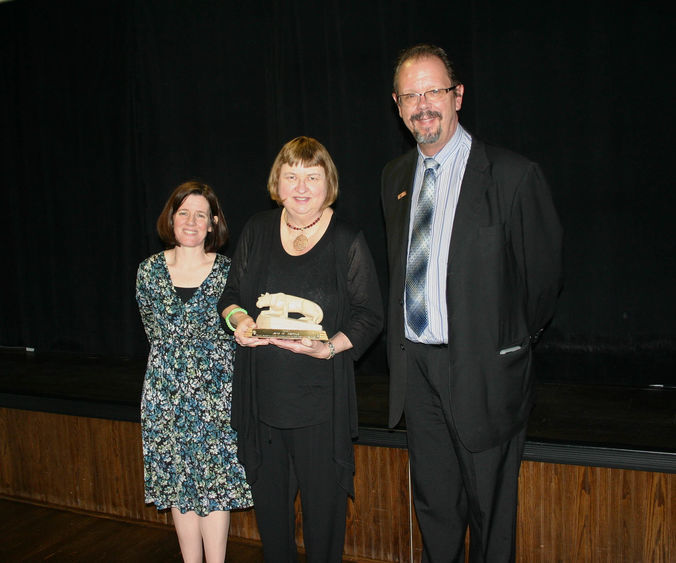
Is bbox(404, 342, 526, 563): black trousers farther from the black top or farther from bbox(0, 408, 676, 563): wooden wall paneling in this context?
bbox(0, 408, 676, 563): wooden wall paneling

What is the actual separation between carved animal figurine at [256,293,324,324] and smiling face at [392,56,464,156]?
59 centimetres

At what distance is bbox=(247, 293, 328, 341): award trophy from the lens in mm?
1889

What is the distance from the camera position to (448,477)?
1.92 metres

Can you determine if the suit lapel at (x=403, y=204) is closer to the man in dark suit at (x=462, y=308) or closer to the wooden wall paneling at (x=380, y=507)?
the man in dark suit at (x=462, y=308)

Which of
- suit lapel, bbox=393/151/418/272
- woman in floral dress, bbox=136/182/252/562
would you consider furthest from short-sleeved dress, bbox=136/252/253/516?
suit lapel, bbox=393/151/418/272

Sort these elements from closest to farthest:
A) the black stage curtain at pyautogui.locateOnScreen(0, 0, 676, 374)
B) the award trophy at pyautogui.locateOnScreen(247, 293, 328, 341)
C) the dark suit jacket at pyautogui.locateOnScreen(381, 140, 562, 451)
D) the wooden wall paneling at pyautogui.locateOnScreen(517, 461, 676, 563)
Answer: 1. the dark suit jacket at pyautogui.locateOnScreen(381, 140, 562, 451)
2. the award trophy at pyautogui.locateOnScreen(247, 293, 328, 341)
3. the wooden wall paneling at pyautogui.locateOnScreen(517, 461, 676, 563)
4. the black stage curtain at pyautogui.locateOnScreen(0, 0, 676, 374)

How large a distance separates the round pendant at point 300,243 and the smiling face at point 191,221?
49cm

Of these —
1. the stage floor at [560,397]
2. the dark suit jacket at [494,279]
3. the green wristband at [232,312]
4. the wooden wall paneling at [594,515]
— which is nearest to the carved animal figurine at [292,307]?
the green wristband at [232,312]

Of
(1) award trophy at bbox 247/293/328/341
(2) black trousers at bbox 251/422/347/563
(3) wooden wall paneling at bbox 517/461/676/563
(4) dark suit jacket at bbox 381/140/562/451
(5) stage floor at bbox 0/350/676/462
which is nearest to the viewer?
(4) dark suit jacket at bbox 381/140/562/451

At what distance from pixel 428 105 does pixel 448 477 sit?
3.64 feet

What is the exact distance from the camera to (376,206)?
4035 millimetres

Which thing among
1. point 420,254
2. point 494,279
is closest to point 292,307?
point 420,254

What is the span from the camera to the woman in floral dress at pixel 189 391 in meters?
2.31

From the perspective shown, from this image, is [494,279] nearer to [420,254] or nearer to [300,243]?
[420,254]
